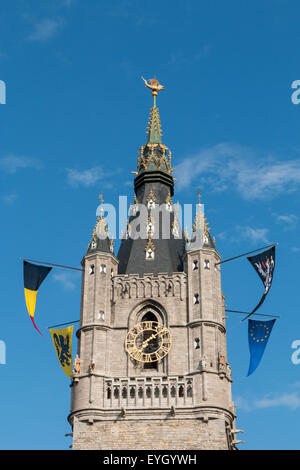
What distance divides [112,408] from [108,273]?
11.3 meters

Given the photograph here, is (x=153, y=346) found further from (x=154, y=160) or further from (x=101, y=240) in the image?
(x=154, y=160)

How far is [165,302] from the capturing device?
62.3 metres

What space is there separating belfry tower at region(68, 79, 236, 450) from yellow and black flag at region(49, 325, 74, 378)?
101 centimetres

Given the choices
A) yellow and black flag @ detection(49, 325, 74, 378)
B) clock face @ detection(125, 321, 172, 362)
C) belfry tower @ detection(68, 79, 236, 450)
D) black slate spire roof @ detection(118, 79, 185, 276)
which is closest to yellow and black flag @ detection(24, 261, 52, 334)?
yellow and black flag @ detection(49, 325, 74, 378)

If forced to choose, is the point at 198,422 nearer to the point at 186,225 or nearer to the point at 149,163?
the point at 186,225

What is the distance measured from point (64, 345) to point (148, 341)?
636 cm

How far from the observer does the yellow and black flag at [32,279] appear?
202 ft

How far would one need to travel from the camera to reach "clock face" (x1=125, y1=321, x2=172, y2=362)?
60000 mm

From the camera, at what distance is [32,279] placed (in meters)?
62.6

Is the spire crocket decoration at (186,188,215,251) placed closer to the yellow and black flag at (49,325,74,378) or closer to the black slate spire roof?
the black slate spire roof

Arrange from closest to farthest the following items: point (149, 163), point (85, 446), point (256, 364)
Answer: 1. point (85, 446)
2. point (256, 364)
3. point (149, 163)

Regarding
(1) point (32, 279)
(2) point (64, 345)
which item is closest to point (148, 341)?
(2) point (64, 345)
